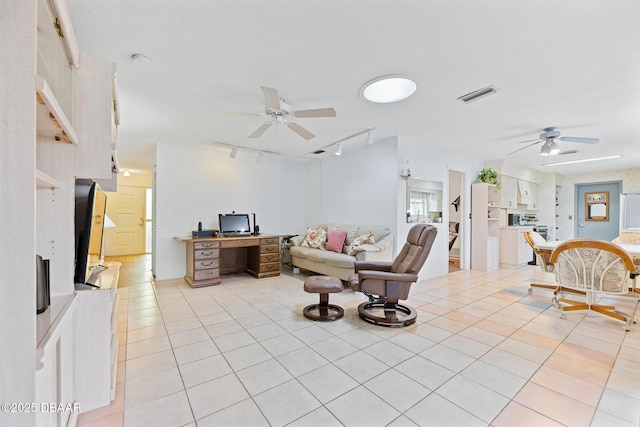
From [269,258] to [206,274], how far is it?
114 cm

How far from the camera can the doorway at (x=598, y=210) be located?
707 cm

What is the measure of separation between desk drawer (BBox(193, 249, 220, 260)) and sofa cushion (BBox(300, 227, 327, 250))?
1.69m

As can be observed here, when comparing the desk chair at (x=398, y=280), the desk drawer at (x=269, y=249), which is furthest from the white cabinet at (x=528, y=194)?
the desk drawer at (x=269, y=249)

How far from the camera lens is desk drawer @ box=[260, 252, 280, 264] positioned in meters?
4.98

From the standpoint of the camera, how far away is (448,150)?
523 centimetres

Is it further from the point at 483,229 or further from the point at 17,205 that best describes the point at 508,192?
the point at 17,205

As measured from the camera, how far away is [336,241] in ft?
15.7

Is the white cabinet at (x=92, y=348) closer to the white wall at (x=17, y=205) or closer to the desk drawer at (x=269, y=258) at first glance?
the white wall at (x=17, y=205)

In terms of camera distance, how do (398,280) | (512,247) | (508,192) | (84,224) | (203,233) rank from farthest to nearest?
(508,192) → (512,247) → (203,233) → (398,280) → (84,224)

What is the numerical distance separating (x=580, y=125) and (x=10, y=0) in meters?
5.49

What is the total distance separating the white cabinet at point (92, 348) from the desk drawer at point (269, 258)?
335 centimetres

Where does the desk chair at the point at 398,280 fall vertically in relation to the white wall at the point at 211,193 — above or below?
below

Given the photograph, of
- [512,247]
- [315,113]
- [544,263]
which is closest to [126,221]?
[315,113]

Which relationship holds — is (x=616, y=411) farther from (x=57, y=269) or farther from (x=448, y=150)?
(x=448, y=150)
